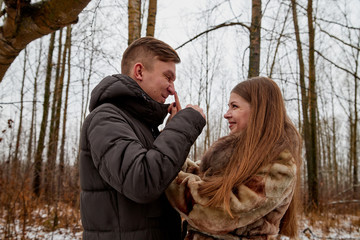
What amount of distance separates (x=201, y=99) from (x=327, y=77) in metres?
10.4

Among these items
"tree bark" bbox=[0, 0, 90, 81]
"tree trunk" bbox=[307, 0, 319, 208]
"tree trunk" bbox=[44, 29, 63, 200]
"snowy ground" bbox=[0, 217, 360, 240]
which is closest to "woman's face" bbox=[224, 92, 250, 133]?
"tree bark" bbox=[0, 0, 90, 81]

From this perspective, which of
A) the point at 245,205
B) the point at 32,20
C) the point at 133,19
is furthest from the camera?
the point at 133,19

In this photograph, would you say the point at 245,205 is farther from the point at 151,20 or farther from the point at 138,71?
the point at 151,20

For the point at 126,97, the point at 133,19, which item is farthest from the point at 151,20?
the point at 126,97

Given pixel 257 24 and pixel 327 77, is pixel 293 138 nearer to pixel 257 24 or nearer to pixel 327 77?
pixel 257 24

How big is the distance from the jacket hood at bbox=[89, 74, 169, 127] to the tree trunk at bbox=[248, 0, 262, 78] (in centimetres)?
300

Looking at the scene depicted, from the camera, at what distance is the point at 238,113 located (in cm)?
201

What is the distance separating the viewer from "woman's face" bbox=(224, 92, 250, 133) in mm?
1985

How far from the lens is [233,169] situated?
165 centimetres

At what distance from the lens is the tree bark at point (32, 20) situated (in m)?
2.24

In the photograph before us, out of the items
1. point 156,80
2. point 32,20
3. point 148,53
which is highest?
point 32,20

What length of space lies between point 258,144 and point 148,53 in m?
0.87

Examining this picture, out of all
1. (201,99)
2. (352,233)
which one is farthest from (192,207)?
(201,99)

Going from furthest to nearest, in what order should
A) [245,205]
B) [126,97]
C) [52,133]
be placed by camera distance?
[52,133], [126,97], [245,205]
